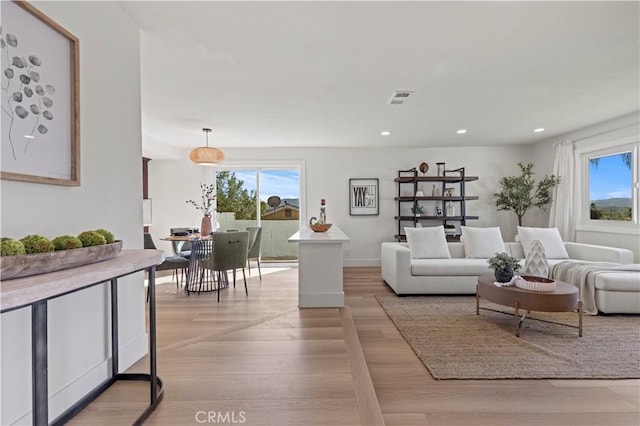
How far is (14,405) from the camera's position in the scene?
1.31m

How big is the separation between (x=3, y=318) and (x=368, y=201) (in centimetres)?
557

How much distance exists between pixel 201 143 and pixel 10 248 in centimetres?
500

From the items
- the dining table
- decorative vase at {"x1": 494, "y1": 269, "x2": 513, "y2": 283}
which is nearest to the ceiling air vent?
decorative vase at {"x1": 494, "y1": 269, "x2": 513, "y2": 283}

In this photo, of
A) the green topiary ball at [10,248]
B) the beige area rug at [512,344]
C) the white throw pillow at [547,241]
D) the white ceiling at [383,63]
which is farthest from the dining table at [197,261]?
the white throw pillow at [547,241]

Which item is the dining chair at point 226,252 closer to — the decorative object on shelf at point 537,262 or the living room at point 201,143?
the living room at point 201,143

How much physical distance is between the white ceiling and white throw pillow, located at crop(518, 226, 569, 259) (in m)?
1.66

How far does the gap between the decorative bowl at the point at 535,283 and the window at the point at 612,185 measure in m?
2.51

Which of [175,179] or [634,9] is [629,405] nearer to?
[634,9]

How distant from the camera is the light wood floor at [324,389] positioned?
168 centimetres

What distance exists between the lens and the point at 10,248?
1.06 meters

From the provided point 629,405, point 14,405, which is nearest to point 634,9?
point 629,405

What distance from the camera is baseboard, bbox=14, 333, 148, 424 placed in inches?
59.7

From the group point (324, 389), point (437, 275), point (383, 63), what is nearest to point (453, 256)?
point (437, 275)

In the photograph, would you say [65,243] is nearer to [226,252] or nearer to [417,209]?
[226,252]
